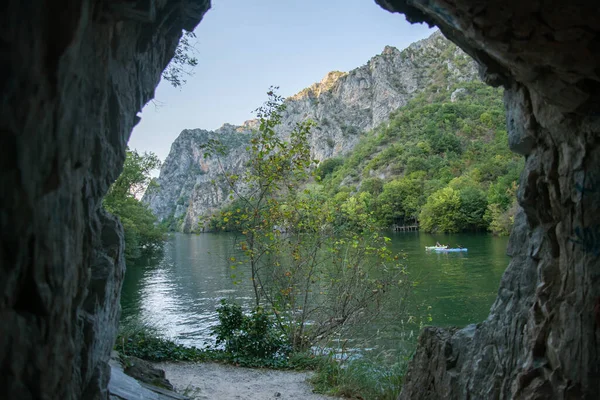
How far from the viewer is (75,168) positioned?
2250mm

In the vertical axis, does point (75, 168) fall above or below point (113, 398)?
above

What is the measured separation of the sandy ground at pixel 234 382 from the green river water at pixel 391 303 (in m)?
2.07

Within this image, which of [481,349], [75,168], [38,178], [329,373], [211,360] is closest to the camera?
[38,178]

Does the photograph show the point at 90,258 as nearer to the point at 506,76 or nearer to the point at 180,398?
the point at 180,398

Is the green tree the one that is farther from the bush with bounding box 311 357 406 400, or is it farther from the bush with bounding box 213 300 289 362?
the bush with bounding box 311 357 406 400

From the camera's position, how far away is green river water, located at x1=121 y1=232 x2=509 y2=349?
10.8 metres

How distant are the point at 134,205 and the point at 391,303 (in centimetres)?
2355

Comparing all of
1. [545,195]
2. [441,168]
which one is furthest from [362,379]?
[441,168]

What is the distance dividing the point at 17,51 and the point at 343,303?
8166 millimetres

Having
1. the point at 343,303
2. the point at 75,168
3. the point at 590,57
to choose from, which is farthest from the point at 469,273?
the point at 75,168

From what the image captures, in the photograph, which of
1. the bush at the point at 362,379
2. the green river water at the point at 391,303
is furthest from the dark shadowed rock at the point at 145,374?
the green river water at the point at 391,303

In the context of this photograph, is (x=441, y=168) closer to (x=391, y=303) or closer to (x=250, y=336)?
(x=391, y=303)

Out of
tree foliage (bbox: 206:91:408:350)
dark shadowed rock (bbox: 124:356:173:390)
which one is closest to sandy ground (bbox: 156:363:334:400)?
dark shadowed rock (bbox: 124:356:173:390)

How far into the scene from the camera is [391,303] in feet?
31.5
